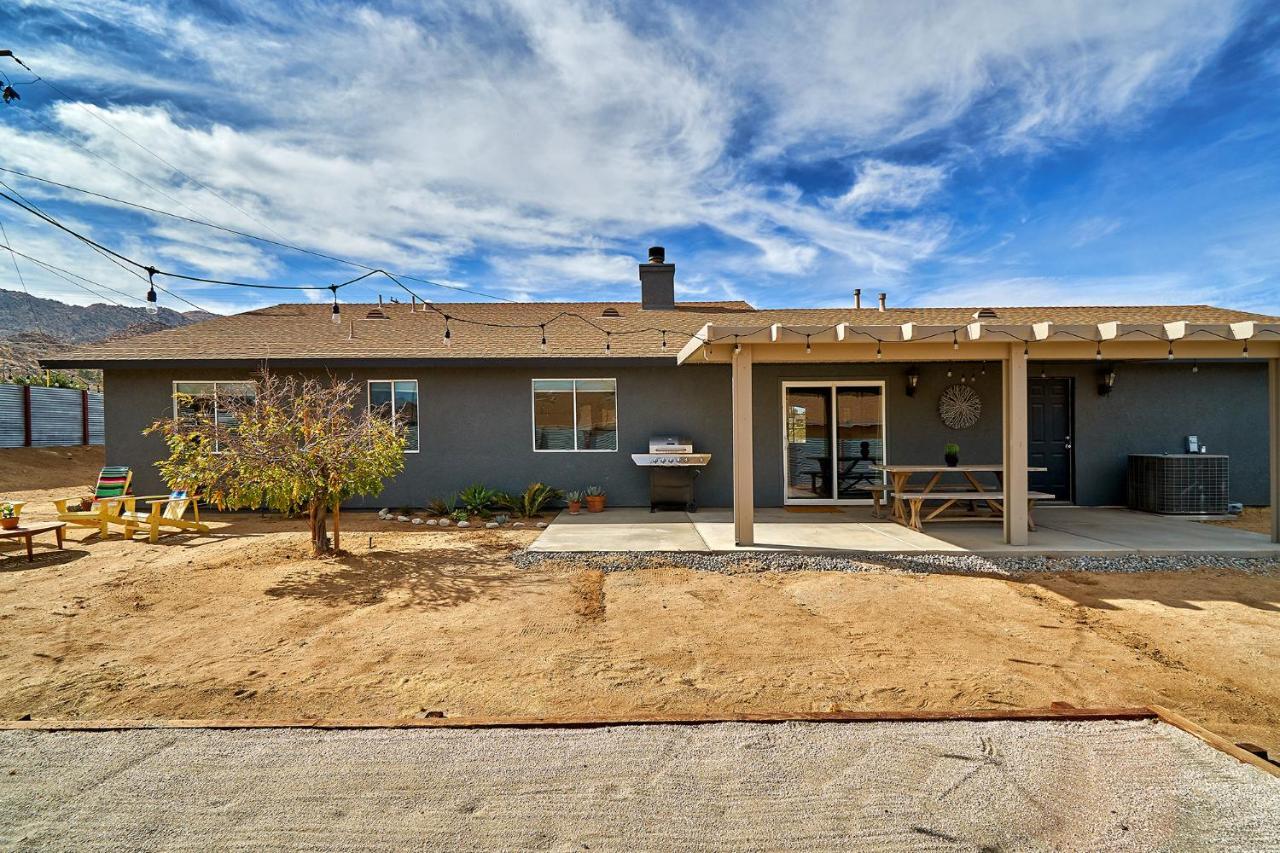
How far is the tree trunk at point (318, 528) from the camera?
243 inches

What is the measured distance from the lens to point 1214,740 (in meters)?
2.46

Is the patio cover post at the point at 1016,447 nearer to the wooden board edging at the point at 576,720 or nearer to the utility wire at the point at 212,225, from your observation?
the wooden board edging at the point at 576,720

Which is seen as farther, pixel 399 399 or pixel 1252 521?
pixel 399 399

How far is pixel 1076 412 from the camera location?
29.9 feet

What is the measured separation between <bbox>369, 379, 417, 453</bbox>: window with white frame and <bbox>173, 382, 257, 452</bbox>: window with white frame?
191cm

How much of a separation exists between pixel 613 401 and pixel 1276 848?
792 cm

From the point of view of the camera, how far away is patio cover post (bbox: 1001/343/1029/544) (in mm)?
6223

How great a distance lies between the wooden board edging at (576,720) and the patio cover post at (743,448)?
3.51 meters

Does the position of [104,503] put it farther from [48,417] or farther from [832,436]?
[48,417]

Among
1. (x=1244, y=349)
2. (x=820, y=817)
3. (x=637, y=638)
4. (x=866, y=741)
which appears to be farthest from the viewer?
(x=1244, y=349)

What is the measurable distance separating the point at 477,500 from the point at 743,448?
4.35 meters

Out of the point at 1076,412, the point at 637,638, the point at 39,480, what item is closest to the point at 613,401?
the point at 637,638

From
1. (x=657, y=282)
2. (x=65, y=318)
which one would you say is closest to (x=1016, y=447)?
(x=657, y=282)

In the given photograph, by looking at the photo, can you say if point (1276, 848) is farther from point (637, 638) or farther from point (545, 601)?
point (545, 601)
